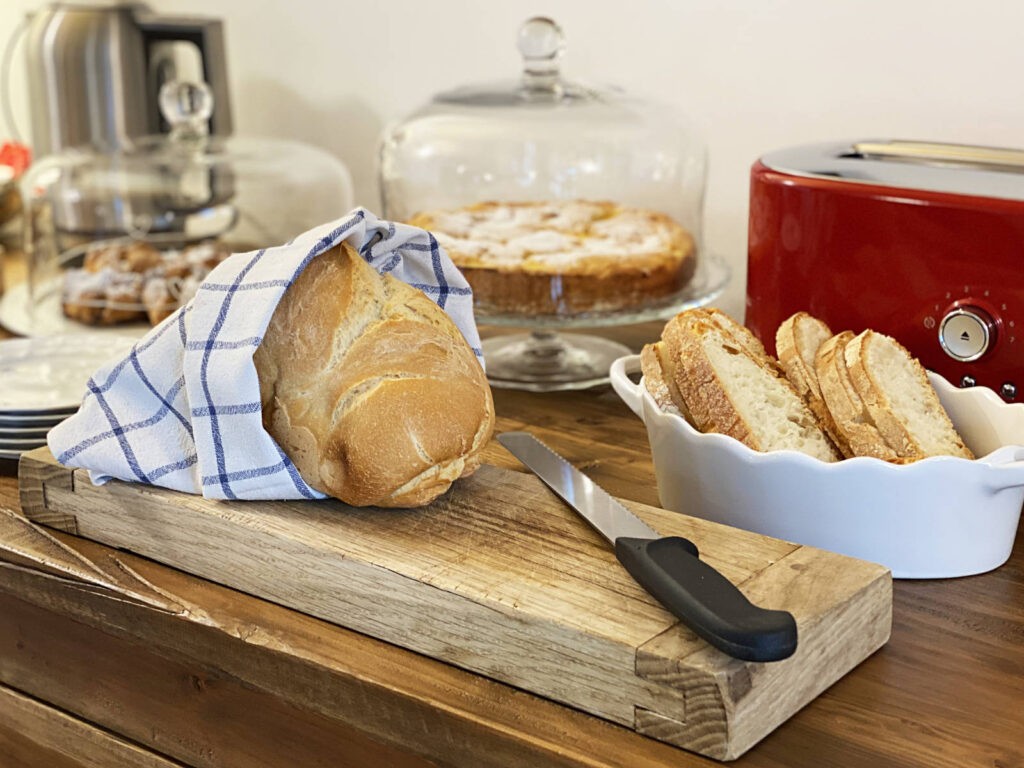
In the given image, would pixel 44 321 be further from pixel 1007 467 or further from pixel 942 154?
pixel 1007 467

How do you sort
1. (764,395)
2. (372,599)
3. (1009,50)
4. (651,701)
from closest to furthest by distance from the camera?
(651,701) → (372,599) → (764,395) → (1009,50)

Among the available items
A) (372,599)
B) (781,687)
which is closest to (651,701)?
(781,687)

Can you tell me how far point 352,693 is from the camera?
0.68m

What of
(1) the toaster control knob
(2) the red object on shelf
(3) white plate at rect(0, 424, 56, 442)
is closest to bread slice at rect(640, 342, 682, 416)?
(1) the toaster control knob

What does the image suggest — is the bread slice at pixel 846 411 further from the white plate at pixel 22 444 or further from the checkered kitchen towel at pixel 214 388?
the white plate at pixel 22 444

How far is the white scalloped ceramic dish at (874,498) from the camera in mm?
731

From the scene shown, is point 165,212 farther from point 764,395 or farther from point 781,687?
point 781,687

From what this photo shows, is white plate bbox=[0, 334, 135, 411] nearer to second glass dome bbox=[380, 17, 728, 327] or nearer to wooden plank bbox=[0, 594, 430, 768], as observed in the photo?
A: wooden plank bbox=[0, 594, 430, 768]

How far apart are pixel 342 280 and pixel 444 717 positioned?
293 millimetres

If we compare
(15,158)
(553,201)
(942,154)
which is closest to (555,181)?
(553,201)

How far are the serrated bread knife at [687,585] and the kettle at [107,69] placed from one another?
1276 millimetres

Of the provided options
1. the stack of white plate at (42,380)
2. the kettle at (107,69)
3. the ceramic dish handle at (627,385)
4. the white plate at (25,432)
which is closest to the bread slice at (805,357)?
the ceramic dish handle at (627,385)

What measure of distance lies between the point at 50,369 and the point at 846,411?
0.70 m

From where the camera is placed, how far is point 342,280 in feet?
2.62
